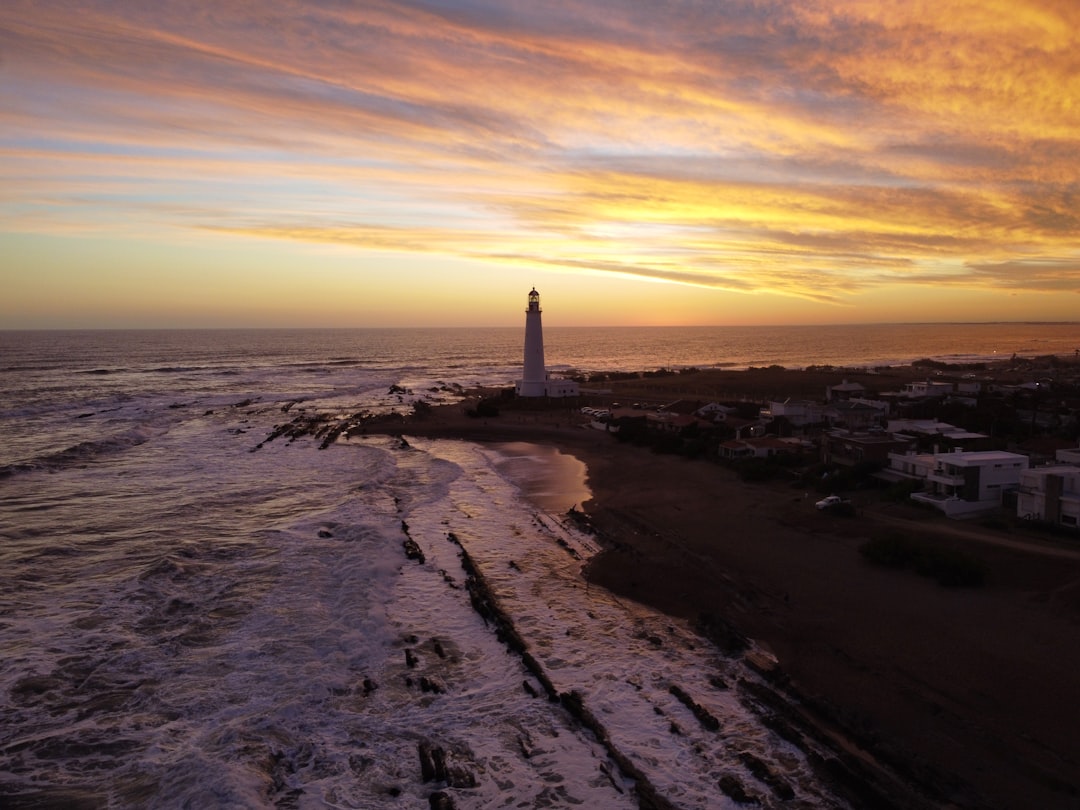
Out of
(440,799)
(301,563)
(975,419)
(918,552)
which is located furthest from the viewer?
(975,419)

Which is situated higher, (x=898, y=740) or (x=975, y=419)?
(x=975, y=419)

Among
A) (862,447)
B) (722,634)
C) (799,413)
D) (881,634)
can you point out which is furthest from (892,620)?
(799,413)

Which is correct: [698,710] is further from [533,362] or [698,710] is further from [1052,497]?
[533,362]

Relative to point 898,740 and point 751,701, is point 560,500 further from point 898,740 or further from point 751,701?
point 898,740

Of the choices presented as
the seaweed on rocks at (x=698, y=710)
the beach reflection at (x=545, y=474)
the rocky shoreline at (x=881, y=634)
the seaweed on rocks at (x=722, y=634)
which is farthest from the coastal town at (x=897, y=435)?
the seaweed on rocks at (x=698, y=710)

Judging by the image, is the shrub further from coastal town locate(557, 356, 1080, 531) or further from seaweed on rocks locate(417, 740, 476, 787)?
seaweed on rocks locate(417, 740, 476, 787)

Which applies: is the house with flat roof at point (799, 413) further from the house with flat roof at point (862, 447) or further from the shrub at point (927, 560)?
the shrub at point (927, 560)

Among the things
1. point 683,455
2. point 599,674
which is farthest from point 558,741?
point 683,455
